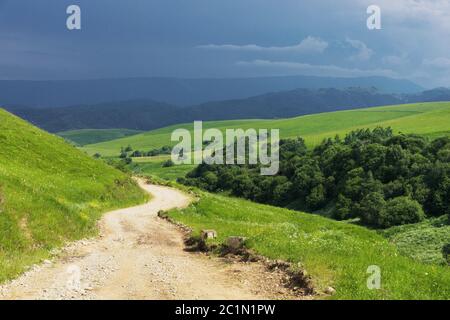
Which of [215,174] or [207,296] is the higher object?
[207,296]

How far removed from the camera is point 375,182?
11731 cm

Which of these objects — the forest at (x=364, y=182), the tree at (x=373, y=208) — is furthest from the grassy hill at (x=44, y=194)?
the forest at (x=364, y=182)

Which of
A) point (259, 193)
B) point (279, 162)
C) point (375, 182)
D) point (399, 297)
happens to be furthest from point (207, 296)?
point (279, 162)

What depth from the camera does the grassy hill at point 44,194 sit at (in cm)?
2388

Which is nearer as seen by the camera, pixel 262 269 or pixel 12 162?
pixel 262 269

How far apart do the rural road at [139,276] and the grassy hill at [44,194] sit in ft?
4.43

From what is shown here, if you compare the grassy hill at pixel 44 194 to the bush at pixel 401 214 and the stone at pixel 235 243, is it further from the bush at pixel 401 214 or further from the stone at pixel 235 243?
the bush at pixel 401 214

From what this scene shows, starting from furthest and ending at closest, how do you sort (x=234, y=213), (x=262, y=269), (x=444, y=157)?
(x=444, y=157), (x=234, y=213), (x=262, y=269)

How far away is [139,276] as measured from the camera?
19.4 meters

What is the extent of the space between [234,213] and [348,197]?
73.4 metres

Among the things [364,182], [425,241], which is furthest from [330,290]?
Result: [364,182]

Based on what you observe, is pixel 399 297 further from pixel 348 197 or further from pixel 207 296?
pixel 348 197

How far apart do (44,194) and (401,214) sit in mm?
81015
